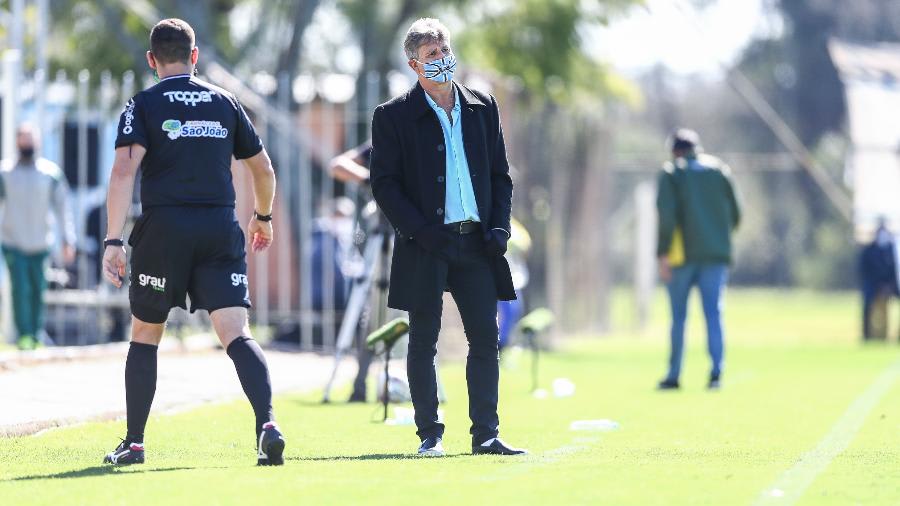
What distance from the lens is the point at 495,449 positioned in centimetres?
793

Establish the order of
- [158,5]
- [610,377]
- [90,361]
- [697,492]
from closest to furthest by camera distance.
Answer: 1. [697,492]
2. [90,361]
3. [610,377]
4. [158,5]

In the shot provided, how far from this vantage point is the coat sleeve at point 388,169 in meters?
7.95

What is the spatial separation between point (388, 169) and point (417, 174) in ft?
0.43

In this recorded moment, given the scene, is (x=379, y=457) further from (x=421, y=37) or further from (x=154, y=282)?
(x=421, y=37)

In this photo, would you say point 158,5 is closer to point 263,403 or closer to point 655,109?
point 263,403

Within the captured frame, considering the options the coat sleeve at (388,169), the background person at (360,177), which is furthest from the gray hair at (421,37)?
the background person at (360,177)

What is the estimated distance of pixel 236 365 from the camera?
295 inches

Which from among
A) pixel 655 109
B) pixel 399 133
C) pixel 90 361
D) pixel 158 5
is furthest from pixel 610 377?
pixel 655 109

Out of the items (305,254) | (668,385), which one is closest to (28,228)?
(305,254)

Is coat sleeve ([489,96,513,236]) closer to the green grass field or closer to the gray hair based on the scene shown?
the gray hair

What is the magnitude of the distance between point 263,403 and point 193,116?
122 centimetres

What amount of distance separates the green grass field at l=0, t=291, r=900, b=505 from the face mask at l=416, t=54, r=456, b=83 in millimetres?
1660

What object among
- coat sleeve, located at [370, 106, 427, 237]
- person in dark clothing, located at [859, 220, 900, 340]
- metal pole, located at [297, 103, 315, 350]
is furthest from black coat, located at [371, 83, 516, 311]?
person in dark clothing, located at [859, 220, 900, 340]

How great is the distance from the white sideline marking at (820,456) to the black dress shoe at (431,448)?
1.51 metres
